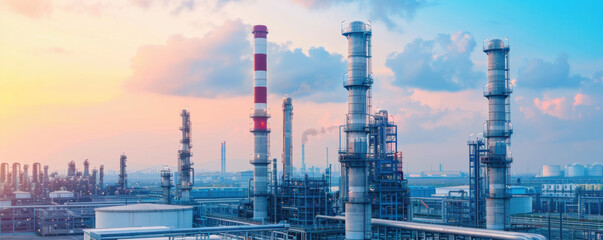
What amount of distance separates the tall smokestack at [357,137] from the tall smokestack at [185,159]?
2714 cm

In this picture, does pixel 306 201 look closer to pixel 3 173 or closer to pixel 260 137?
pixel 260 137

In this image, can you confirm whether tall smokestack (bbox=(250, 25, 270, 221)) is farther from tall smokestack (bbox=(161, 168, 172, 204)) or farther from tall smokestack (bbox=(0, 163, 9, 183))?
tall smokestack (bbox=(0, 163, 9, 183))

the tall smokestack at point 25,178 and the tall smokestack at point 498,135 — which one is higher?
the tall smokestack at point 498,135

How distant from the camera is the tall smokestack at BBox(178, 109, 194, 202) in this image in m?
56.1

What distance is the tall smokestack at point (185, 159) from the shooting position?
184ft

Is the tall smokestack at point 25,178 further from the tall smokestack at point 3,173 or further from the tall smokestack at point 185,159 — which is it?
the tall smokestack at point 185,159

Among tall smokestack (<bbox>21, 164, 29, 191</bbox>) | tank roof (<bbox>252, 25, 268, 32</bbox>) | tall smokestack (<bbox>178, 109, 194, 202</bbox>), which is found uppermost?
tank roof (<bbox>252, 25, 268, 32</bbox>)

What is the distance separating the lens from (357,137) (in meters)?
31.6

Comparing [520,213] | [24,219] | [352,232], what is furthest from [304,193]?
[24,219]

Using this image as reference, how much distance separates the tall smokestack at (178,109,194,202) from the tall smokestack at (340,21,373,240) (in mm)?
27137

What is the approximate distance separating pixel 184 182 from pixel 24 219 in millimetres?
21185

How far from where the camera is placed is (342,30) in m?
32.9

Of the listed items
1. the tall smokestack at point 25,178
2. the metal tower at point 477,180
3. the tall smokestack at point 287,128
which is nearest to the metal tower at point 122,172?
the tall smokestack at point 25,178

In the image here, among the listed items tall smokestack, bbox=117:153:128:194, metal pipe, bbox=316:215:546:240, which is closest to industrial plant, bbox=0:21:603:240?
metal pipe, bbox=316:215:546:240
